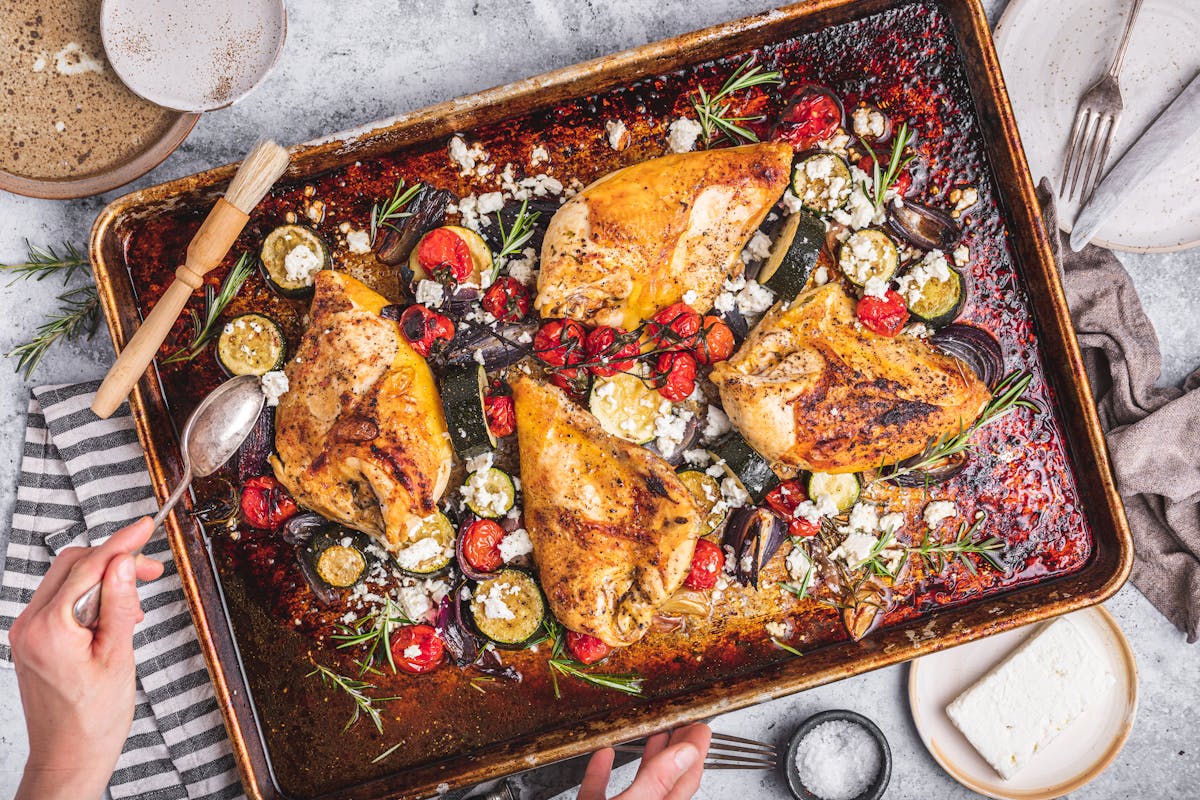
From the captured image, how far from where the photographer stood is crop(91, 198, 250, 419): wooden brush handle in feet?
11.2

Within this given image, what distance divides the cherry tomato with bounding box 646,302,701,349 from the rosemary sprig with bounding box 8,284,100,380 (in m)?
2.50

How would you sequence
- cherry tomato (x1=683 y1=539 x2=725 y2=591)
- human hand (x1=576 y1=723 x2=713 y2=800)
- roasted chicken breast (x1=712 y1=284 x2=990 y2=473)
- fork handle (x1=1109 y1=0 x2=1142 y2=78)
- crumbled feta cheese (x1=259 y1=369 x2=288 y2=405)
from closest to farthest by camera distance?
human hand (x1=576 y1=723 x2=713 y2=800), roasted chicken breast (x1=712 y1=284 x2=990 y2=473), crumbled feta cheese (x1=259 y1=369 x2=288 y2=405), cherry tomato (x1=683 y1=539 x2=725 y2=591), fork handle (x1=1109 y1=0 x2=1142 y2=78)

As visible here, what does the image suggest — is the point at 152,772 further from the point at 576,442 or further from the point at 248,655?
the point at 576,442

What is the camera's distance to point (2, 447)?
4031mm

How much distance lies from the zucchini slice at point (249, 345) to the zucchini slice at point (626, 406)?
1.37 metres

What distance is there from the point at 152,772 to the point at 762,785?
9.28 feet

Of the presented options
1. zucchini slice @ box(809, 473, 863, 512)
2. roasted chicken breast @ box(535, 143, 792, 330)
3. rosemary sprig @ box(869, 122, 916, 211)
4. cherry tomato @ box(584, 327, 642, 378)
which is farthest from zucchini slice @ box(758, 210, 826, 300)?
zucchini slice @ box(809, 473, 863, 512)

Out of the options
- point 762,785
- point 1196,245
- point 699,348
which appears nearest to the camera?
point 699,348

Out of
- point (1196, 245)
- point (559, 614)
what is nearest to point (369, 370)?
point (559, 614)

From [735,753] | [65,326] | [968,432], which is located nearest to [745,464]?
[968,432]

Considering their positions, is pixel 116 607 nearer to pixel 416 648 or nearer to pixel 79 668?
pixel 79 668

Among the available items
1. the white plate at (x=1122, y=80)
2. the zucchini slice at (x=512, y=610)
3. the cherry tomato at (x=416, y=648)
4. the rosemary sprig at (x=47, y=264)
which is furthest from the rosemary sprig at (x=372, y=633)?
the white plate at (x=1122, y=80)

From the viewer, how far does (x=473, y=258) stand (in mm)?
3672

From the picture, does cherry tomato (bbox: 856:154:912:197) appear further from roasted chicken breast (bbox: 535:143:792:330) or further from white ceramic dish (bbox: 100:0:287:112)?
white ceramic dish (bbox: 100:0:287:112)
